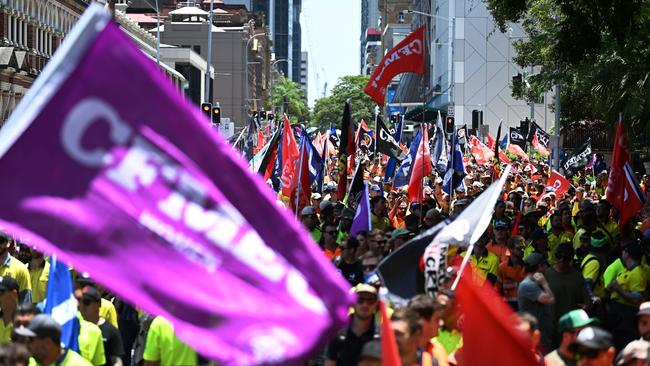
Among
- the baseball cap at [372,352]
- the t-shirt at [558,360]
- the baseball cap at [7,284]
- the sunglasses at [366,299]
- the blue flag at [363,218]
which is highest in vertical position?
the baseball cap at [372,352]

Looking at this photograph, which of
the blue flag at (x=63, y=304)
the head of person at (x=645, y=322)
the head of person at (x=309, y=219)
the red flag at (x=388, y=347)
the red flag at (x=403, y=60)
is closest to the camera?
the red flag at (x=388, y=347)

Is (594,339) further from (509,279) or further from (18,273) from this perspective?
(18,273)

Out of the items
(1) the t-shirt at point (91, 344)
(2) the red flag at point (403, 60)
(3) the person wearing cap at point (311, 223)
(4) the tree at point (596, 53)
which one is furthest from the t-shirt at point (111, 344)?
(2) the red flag at point (403, 60)

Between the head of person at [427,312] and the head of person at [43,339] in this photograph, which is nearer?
the head of person at [43,339]

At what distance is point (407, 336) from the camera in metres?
6.67

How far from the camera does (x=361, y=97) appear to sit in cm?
18900

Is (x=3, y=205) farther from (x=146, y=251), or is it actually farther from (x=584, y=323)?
(x=584, y=323)

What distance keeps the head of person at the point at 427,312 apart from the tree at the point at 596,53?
31.0 feet

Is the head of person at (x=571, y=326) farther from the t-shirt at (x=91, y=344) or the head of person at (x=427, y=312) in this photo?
the t-shirt at (x=91, y=344)

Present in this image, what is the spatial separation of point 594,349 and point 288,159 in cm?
1524

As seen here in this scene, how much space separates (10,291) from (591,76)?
2206 centimetres

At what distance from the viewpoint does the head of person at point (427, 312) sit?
714 cm

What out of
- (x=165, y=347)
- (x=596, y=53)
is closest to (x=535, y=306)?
(x=165, y=347)

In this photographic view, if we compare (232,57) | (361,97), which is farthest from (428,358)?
(361,97)
